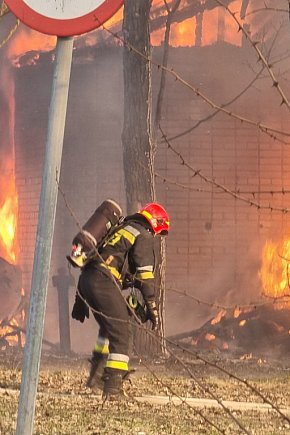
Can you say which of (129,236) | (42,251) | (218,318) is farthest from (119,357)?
(218,318)

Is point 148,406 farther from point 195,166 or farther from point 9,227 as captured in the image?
point 9,227

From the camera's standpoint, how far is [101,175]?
1356 centimetres

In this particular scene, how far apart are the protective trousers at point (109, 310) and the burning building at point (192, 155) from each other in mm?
4624

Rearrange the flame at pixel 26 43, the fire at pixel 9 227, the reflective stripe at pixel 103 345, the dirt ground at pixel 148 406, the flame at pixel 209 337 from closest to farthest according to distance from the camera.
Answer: the dirt ground at pixel 148 406 < the reflective stripe at pixel 103 345 < the flame at pixel 209 337 < the flame at pixel 26 43 < the fire at pixel 9 227

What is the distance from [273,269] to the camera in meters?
13.4

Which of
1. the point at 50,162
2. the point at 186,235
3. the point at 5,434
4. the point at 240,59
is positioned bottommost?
the point at 5,434

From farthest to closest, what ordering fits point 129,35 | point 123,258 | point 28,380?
point 129,35 < point 123,258 < point 28,380

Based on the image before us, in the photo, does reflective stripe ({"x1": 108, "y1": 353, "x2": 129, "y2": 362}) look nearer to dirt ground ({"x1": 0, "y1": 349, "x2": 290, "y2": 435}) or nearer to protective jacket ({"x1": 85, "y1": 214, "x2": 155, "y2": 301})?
→ dirt ground ({"x1": 0, "y1": 349, "x2": 290, "y2": 435})

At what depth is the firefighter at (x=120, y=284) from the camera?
7988 mm

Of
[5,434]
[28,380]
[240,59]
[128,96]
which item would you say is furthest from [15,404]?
[240,59]

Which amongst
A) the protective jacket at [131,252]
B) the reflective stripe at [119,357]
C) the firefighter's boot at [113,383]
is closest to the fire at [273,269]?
the protective jacket at [131,252]

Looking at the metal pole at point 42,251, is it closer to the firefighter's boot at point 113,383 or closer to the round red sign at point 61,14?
the round red sign at point 61,14

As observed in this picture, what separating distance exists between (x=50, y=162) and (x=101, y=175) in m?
9.95

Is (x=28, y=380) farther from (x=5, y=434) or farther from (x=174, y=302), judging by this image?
(x=174, y=302)
